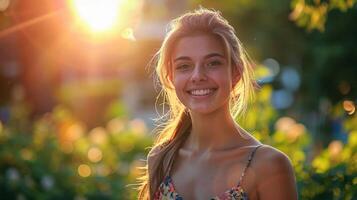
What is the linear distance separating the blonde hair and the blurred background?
77 cm

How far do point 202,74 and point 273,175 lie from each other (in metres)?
0.54

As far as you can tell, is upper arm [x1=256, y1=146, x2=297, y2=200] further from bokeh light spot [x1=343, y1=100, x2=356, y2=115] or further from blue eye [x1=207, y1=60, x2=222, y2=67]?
bokeh light spot [x1=343, y1=100, x2=356, y2=115]

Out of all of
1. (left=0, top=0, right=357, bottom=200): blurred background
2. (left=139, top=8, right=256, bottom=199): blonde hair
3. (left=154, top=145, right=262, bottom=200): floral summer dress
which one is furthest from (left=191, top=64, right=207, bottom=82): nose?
(left=0, top=0, right=357, bottom=200): blurred background

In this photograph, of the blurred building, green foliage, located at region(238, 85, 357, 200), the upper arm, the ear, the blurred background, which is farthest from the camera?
the blurred building

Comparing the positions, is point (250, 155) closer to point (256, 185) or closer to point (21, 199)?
point (256, 185)

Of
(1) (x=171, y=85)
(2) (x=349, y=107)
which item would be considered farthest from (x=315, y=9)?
(1) (x=171, y=85)

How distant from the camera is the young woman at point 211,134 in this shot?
11.6 feet

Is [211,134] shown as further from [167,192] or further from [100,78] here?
[100,78]

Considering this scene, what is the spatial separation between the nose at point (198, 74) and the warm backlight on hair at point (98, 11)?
2.57 m

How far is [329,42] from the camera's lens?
14.4m

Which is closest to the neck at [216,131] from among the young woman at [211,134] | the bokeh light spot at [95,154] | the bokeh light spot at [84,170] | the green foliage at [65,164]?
the young woman at [211,134]

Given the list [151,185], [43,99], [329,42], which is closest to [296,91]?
[329,42]

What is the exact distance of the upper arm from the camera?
11.5 ft

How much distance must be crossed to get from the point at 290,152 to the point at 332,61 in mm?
8258
